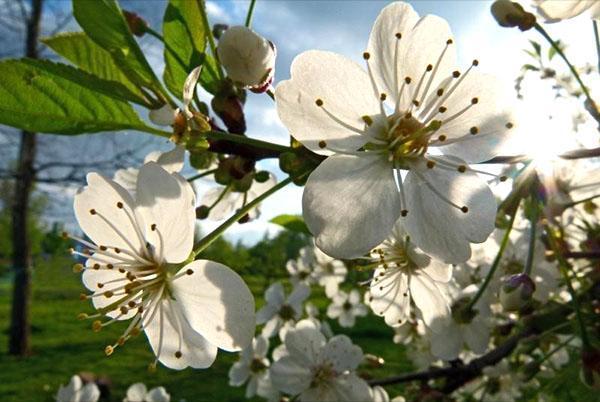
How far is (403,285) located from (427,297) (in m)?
0.07

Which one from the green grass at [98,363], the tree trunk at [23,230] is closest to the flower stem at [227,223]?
the green grass at [98,363]

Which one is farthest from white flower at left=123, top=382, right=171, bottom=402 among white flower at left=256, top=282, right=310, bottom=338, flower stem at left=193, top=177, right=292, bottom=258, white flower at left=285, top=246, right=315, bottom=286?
flower stem at left=193, top=177, right=292, bottom=258

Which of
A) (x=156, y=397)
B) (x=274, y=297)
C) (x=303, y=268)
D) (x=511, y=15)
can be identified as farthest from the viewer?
(x=303, y=268)

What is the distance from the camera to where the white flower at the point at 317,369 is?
1.72 m

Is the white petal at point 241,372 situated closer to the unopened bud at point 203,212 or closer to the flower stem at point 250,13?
the unopened bud at point 203,212

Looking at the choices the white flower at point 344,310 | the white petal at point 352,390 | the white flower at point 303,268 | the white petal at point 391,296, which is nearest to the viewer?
the white petal at point 391,296

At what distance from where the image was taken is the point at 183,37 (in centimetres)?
88

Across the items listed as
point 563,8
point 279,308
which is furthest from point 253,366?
point 563,8

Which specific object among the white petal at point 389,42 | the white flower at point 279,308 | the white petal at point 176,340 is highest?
the white petal at point 389,42

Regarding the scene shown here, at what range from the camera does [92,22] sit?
834mm

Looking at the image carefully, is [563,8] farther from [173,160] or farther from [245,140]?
[173,160]

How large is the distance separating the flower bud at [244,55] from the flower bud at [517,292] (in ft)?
2.00

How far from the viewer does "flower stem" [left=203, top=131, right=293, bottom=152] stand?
79cm

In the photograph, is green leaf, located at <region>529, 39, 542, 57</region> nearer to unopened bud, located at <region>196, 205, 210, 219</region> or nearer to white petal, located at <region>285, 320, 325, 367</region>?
white petal, located at <region>285, 320, 325, 367</region>
